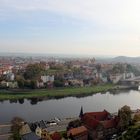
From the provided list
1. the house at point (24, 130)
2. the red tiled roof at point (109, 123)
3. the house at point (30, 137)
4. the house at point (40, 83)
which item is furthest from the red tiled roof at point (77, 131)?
the house at point (40, 83)

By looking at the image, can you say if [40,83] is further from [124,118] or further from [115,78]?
[124,118]

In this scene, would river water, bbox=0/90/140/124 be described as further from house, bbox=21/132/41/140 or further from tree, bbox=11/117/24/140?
house, bbox=21/132/41/140

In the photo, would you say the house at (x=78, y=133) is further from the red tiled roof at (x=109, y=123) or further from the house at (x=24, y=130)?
the house at (x=24, y=130)

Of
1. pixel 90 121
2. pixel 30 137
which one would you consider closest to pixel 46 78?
pixel 90 121

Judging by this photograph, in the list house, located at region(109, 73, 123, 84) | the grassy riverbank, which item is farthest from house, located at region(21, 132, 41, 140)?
house, located at region(109, 73, 123, 84)

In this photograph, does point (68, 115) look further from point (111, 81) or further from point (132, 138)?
point (111, 81)
